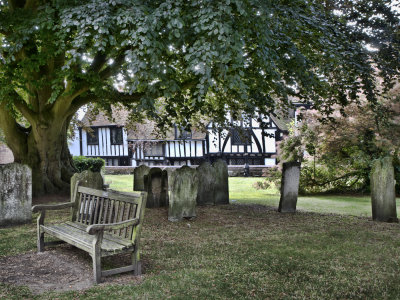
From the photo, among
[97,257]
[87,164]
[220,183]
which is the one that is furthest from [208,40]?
[87,164]

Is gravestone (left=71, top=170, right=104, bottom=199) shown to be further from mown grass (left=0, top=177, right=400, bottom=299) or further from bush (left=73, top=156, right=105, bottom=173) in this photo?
bush (left=73, top=156, right=105, bottom=173)

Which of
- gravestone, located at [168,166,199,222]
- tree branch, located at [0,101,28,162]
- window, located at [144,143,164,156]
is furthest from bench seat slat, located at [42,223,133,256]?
window, located at [144,143,164,156]

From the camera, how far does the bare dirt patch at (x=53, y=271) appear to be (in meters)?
4.92

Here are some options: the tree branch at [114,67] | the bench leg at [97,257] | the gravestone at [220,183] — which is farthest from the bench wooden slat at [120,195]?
the gravestone at [220,183]

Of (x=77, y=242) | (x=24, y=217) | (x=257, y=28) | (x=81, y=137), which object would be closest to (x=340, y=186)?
(x=257, y=28)

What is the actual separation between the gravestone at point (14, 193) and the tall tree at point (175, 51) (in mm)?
2013

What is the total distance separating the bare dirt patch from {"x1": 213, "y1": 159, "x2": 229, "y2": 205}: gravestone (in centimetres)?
664

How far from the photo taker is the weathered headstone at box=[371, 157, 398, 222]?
9531mm

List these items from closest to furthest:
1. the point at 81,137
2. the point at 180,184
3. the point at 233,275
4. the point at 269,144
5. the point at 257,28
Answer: the point at 233,275, the point at 257,28, the point at 180,184, the point at 269,144, the point at 81,137

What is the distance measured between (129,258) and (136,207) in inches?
46.4

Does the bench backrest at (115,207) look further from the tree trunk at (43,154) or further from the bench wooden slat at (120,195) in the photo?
the tree trunk at (43,154)

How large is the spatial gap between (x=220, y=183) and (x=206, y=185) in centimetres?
53

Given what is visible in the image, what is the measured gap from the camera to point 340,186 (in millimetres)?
18203

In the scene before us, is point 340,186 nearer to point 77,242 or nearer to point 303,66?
point 303,66
